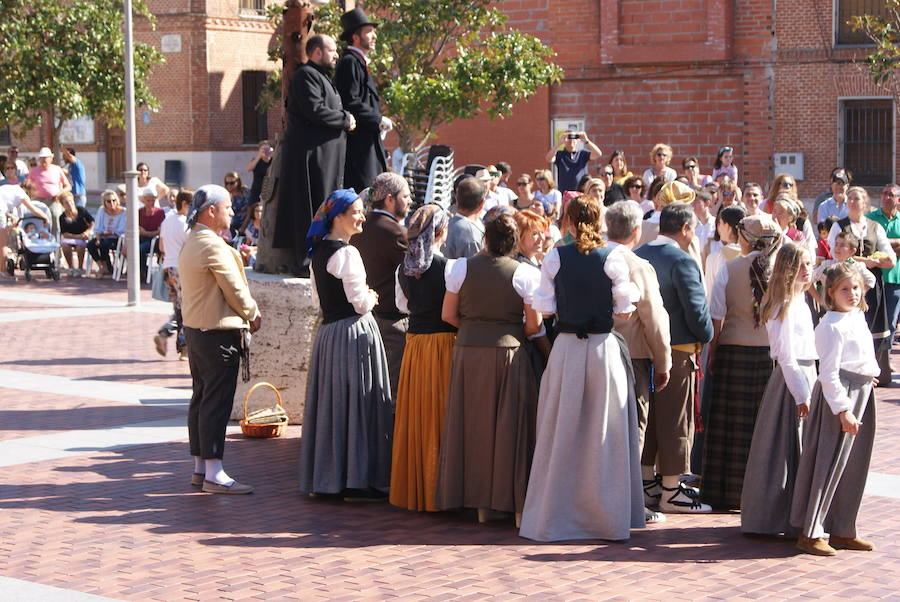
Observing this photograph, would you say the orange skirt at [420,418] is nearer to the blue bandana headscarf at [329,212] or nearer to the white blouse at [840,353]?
the blue bandana headscarf at [329,212]

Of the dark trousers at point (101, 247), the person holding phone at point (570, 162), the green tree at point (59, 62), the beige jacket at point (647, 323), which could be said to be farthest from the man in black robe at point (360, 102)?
the green tree at point (59, 62)

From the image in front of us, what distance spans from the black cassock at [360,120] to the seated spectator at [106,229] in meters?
12.2

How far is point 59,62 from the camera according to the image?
30172mm

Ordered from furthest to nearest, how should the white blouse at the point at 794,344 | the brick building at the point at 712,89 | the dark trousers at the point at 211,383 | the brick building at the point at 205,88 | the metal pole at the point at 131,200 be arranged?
the brick building at the point at 205,88
the brick building at the point at 712,89
the metal pole at the point at 131,200
the dark trousers at the point at 211,383
the white blouse at the point at 794,344

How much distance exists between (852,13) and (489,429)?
73.1ft

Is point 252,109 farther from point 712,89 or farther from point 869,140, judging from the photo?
point 869,140

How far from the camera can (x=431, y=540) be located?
766 cm

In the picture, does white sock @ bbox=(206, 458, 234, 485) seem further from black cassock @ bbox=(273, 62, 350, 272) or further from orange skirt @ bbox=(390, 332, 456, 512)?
black cassock @ bbox=(273, 62, 350, 272)

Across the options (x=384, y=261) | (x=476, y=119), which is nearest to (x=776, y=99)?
Result: (x=476, y=119)

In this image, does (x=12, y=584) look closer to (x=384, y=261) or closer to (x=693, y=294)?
(x=384, y=261)

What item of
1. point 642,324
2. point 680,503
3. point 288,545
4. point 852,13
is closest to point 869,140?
point 852,13

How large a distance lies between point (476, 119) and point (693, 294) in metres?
21.8

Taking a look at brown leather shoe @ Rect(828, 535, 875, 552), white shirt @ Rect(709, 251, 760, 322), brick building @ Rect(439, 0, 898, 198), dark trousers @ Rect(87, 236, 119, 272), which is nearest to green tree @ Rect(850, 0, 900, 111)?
brick building @ Rect(439, 0, 898, 198)

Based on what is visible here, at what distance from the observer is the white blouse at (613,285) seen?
7.44 meters
